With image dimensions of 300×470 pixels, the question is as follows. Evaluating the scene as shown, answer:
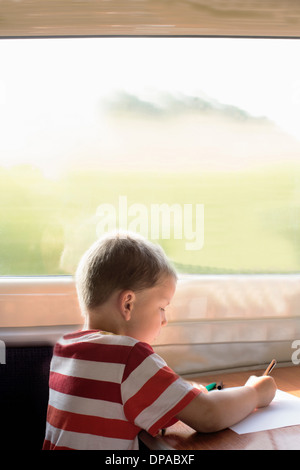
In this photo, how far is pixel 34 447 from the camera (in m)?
1.36

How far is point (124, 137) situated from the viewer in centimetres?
169

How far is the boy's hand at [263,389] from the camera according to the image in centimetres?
117

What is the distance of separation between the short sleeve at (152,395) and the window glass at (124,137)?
0.73 metres

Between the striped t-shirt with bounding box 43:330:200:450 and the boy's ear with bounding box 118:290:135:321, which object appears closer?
the striped t-shirt with bounding box 43:330:200:450

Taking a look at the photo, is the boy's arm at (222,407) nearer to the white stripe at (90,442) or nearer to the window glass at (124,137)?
the white stripe at (90,442)

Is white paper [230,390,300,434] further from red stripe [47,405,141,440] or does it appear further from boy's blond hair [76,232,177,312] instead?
boy's blond hair [76,232,177,312]

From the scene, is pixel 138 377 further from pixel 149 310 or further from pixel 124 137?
pixel 124 137

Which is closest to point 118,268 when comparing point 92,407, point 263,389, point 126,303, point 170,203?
point 126,303

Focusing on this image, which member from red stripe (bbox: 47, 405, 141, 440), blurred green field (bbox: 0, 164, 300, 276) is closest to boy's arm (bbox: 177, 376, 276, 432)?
red stripe (bbox: 47, 405, 141, 440)

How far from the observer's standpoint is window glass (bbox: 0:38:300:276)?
65.8 inches

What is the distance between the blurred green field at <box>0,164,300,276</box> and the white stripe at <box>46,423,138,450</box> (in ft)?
2.40

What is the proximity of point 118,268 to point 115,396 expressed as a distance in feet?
0.89
